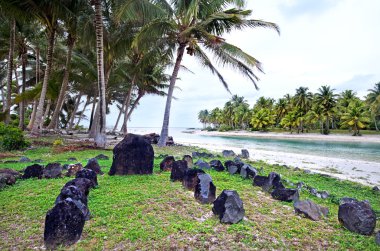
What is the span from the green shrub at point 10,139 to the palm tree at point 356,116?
51112mm

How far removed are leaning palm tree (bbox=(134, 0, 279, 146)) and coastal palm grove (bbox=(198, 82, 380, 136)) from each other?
40.9 m

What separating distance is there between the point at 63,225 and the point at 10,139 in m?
9.46

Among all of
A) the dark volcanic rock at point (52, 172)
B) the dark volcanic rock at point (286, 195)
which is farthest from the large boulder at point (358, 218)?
the dark volcanic rock at point (52, 172)

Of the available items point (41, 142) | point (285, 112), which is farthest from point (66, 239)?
point (285, 112)

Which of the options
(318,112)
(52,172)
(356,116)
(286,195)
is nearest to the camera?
(286,195)

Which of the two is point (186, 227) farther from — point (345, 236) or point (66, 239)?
point (345, 236)

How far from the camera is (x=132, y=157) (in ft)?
19.7

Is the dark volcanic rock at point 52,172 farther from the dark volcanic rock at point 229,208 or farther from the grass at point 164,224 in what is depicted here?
the dark volcanic rock at point 229,208

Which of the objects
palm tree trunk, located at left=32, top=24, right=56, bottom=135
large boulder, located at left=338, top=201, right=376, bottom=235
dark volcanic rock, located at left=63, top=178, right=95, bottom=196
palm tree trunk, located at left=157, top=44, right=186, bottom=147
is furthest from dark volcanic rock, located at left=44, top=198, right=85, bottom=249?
palm tree trunk, located at left=32, top=24, right=56, bottom=135

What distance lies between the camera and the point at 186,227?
3.17 meters

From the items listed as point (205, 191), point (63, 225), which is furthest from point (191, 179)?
point (63, 225)

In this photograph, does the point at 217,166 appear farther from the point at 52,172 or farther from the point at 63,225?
the point at 63,225

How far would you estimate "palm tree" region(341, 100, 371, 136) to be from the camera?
148ft

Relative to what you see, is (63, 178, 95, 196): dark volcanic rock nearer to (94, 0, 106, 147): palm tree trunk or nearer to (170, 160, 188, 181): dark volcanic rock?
(170, 160, 188, 181): dark volcanic rock
